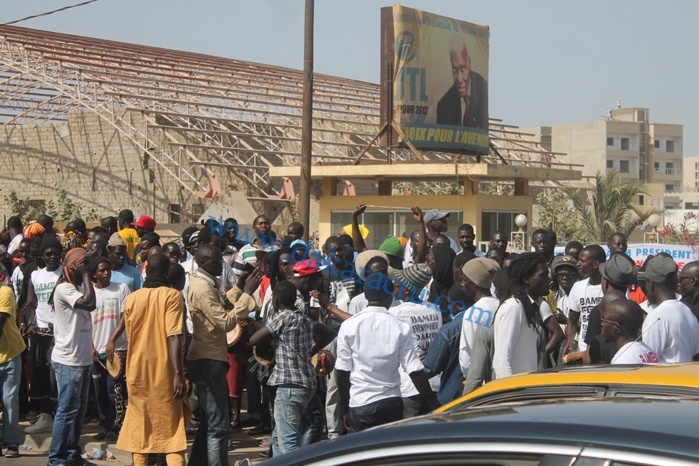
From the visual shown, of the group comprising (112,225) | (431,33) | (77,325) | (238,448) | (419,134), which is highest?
(431,33)

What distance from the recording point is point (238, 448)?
347 inches

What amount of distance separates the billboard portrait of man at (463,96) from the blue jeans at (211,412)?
15.6 meters

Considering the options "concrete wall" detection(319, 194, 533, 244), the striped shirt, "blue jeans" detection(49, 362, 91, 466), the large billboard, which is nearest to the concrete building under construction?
"concrete wall" detection(319, 194, 533, 244)

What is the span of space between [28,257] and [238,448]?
3.28 meters

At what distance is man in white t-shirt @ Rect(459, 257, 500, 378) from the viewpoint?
20.2 feet

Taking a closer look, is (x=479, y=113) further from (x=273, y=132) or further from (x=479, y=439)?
(x=479, y=439)

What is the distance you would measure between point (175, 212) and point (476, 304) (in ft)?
79.5

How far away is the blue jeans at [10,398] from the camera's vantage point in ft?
27.0

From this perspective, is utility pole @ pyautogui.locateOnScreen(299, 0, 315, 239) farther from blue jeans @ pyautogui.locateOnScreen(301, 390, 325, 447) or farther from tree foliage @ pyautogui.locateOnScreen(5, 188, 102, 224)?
tree foliage @ pyautogui.locateOnScreen(5, 188, 102, 224)

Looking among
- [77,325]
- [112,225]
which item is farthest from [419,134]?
[77,325]

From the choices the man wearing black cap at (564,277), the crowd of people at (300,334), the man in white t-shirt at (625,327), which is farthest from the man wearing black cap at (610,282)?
the man wearing black cap at (564,277)

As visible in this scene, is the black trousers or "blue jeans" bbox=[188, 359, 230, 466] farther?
"blue jeans" bbox=[188, 359, 230, 466]

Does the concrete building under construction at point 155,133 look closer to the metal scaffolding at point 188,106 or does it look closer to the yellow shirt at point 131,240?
the metal scaffolding at point 188,106

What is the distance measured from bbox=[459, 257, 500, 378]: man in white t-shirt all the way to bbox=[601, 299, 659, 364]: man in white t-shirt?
0.75m
